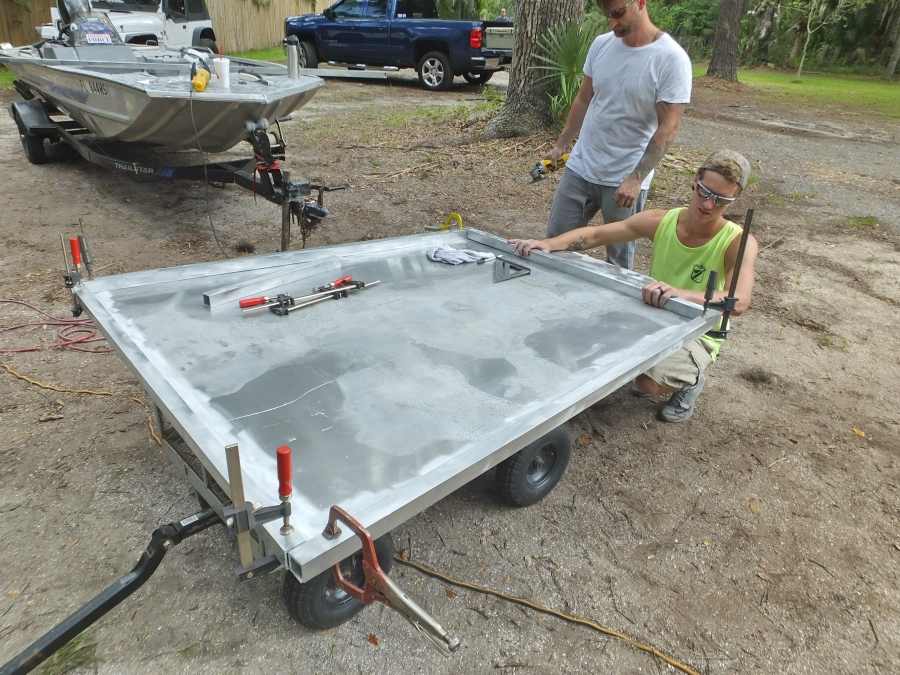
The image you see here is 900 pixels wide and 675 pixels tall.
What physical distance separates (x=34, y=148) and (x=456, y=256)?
5916mm

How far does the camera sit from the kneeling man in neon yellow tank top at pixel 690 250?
8.18 ft

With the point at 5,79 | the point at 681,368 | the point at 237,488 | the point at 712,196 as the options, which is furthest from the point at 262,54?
the point at 237,488

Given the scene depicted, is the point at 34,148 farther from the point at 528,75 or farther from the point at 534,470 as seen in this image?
the point at 534,470

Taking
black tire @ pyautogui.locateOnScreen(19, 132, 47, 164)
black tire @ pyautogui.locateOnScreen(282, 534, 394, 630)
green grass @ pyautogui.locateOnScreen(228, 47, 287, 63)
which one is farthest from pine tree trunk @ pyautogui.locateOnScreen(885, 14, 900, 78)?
black tire @ pyautogui.locateOnScreen(282, 534, 394, 630)

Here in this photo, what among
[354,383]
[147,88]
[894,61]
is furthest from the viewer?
[894,61]

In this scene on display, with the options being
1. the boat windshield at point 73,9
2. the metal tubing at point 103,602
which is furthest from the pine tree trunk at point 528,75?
the metal tubing at point 103,602

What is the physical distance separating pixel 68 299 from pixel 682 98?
387 cm

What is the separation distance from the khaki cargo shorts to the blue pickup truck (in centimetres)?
1081

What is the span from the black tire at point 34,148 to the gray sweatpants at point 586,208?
5.89 m

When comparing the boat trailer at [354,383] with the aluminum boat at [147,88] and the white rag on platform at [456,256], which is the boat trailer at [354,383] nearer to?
the white rag on platform at [456,256]

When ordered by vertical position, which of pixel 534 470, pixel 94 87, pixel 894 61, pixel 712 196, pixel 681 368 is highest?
pixel 894 61

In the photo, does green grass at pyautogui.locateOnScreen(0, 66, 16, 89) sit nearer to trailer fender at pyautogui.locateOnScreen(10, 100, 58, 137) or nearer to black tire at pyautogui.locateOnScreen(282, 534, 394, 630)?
trailer fender at pyautogui.locateOnScreen(10, 100, 58, 137)

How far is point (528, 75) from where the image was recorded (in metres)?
7.78

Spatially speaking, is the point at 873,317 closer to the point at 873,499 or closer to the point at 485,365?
the point at 873,499
